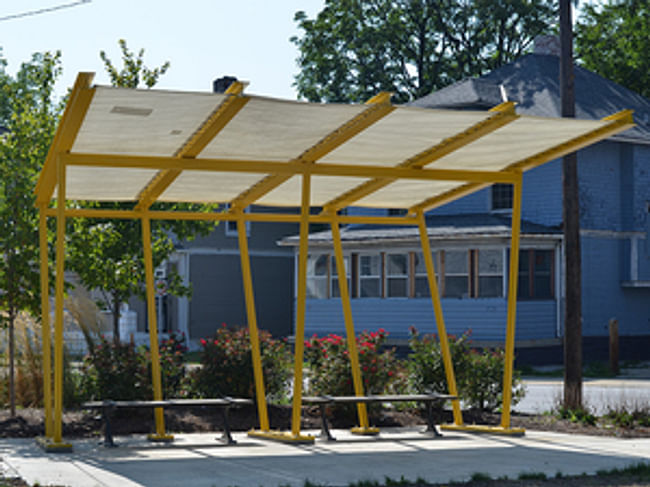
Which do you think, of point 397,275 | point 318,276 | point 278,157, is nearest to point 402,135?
point 278,157

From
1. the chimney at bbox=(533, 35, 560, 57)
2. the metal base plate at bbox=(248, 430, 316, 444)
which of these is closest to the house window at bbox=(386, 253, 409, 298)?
the chimney at bbox=(533, 35, 560, 57)

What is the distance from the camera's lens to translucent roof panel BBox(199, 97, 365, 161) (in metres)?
9.20

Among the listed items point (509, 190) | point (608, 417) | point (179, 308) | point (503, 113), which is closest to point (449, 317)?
point (509, 190)

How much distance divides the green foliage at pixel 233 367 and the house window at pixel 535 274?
1639 cm

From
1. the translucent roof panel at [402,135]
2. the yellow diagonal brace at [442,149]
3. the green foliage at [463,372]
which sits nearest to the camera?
the translucent roof panel at [402,135]

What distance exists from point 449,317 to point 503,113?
20.2 m

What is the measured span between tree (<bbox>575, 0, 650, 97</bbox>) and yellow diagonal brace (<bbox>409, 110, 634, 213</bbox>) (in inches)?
1341

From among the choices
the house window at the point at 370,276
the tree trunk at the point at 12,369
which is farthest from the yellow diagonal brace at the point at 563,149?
the house window at the point at 370,276

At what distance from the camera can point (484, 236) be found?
28.6 metres

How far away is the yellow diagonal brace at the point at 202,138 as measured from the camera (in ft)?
29.3

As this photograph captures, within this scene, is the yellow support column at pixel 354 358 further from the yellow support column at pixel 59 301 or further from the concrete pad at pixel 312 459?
the yellow support column at pixel 59 301

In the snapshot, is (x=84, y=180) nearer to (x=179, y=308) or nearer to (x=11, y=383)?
(x=11, y=383)

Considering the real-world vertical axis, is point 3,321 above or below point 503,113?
below

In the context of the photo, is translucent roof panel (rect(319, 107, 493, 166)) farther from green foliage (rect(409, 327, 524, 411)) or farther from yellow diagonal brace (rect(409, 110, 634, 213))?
green foliage (rect(409, 327, 524, 411))
